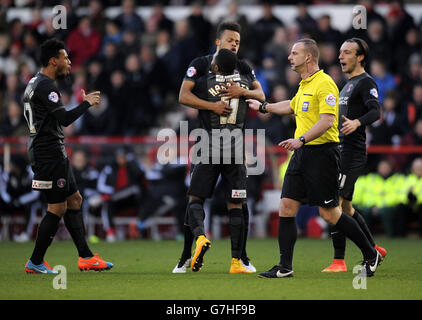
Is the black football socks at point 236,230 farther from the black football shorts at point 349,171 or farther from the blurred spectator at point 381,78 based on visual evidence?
the blurred spectator at point 381,78

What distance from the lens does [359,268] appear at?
27.7 ft

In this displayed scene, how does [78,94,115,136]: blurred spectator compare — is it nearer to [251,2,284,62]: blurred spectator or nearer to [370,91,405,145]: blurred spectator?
[251,2,284,62]: blurred spectator

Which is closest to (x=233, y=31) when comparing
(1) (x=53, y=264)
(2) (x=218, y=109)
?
(2) (x=218, y=109)

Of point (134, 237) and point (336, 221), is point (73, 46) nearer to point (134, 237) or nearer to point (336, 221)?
point (134, 237)

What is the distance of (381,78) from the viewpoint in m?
16.3

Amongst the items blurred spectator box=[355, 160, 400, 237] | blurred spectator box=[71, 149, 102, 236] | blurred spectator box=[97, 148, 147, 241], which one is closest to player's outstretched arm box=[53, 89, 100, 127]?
blurred spectator box=[71, 149, 102, 236]

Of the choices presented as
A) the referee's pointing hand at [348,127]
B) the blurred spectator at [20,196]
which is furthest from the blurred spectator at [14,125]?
the referee's pointing hand at [348,127]

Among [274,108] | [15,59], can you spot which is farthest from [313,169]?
[15,59]

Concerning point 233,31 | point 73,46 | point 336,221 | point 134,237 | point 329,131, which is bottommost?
point 134,237

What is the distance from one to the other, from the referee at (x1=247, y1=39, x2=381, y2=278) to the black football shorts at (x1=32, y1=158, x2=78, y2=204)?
2322 millimetres

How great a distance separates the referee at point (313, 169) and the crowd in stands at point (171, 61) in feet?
24.9

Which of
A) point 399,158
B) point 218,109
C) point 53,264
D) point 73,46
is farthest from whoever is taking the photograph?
point 73,46

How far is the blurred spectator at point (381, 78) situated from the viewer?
16266 mm

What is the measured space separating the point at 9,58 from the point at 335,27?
8.21 m
